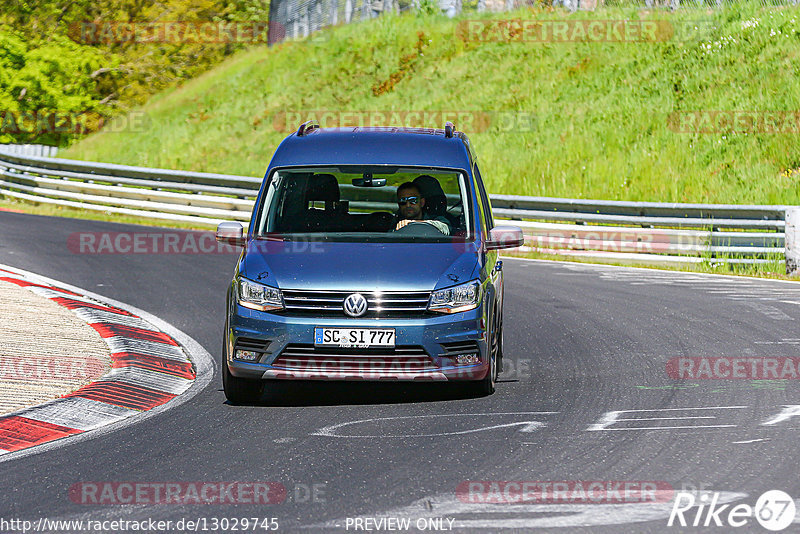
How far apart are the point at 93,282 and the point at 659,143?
16.7 meters

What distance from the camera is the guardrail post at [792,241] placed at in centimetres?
1662

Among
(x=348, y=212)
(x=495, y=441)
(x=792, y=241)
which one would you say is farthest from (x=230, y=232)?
(x=792, y=241)

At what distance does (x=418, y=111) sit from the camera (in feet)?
112

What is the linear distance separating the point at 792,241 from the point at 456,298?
10.0 meters

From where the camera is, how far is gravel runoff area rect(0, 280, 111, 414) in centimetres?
854

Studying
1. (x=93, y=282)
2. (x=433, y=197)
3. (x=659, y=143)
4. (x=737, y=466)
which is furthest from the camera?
(x=659, y=143)

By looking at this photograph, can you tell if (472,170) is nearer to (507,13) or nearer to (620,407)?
(620,407)

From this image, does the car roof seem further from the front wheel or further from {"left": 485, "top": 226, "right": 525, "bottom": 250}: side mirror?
the front wheel

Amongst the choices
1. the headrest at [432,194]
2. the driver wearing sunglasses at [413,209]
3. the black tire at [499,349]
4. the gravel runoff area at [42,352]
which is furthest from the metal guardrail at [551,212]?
the gravel runoff area at [42,352]

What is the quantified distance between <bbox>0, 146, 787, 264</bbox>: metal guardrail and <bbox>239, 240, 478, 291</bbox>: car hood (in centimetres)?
1021

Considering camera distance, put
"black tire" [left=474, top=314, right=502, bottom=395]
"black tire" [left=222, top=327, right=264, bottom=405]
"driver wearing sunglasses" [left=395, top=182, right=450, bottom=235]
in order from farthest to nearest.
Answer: "driver wearing sunglasses" [left=395, top=182, right=450, bottom=235] < "black tire" [left=474, top=314, right=502, bottom=395] < "black tire" [left=222, top=327, right=264, bottom=405]

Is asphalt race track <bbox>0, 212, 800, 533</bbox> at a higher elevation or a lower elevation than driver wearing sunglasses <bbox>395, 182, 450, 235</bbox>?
lower

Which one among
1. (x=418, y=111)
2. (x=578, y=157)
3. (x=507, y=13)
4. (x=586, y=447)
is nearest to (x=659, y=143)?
(x=578, y=157)

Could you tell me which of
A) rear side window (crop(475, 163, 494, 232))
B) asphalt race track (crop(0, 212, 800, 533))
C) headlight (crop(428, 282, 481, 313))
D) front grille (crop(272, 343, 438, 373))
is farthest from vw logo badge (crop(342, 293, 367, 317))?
rear side window (crop(475, 163, 494, 232))
